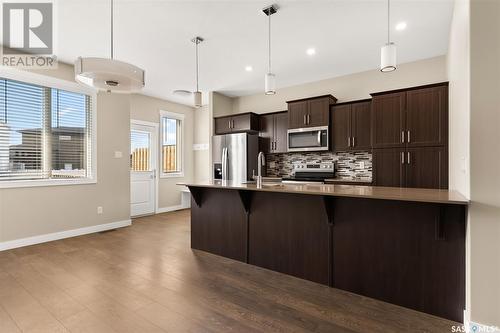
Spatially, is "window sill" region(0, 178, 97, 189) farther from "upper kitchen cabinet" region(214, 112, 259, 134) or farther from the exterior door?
"upper kitchen cabinet" region(214, 112, 259, 134)

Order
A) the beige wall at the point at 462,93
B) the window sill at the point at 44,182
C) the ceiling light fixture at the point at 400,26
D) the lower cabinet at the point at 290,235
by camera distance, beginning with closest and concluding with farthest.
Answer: the beige wall at the point at 462,93 → the lower cabinet at the point at 290,235 → the ceiling light fixture at the point at 400,26 → the window sill at the point at 44,182

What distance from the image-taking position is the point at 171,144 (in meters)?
6.72

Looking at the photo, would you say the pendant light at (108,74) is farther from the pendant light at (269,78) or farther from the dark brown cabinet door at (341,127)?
the dark brown cabinet door at (341,127)

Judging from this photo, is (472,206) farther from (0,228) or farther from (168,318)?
(0,228)

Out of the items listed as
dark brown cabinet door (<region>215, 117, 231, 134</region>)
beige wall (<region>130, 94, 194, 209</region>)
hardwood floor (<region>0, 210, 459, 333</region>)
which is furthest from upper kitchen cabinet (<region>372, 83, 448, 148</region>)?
beige wall (<region>130, 94, 194, 209</region>)

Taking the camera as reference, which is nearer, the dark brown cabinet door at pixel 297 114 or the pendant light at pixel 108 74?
the pendant light at pixel 108 74

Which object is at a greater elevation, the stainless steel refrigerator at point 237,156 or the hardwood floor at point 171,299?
the stainless steel refrigerator at point 237,156

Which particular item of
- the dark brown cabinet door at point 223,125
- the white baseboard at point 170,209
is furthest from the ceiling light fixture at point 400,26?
the white baseboard at point 170,209

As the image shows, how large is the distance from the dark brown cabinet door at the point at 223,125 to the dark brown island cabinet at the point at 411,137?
2893 mm

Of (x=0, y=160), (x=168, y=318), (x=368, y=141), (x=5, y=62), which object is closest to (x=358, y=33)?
(x=368, y=141)

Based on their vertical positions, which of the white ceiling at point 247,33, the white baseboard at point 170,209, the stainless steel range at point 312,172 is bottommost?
the white baseboard at point 170,209

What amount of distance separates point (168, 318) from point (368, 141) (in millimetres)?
3792

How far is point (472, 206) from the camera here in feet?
5.50

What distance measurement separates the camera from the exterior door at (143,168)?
5871 millimetres
